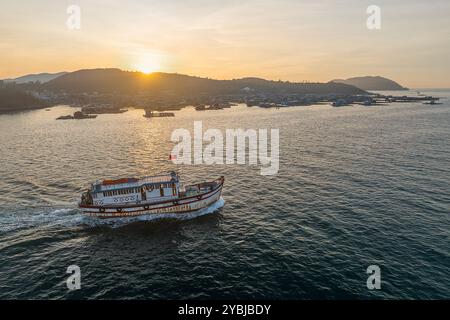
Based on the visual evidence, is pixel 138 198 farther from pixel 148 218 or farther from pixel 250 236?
pixel 250 236

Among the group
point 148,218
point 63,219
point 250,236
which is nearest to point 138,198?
point 148,218

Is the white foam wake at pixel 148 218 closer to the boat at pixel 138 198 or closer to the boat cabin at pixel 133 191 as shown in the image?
the boat at pixel 138 198

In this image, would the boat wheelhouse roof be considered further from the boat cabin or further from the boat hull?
the boat hull

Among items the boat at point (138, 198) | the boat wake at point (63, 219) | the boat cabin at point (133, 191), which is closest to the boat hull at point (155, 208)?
the boat at point (138, 198)

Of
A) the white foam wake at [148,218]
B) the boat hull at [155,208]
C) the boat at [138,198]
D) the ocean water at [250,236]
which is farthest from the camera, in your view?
the boat at [138,198]

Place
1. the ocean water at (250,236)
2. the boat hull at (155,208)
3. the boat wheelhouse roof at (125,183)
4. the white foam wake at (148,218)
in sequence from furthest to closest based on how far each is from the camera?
the boat wheelhouse roof at (125,183) < the boat hull at (155,208) < the white foam wake at (148,218) < the ocean water at (250,236)

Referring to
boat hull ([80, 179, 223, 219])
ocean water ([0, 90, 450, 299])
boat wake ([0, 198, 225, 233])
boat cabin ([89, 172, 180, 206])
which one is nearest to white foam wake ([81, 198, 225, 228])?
boat wake ([0, 198, 225, 233])

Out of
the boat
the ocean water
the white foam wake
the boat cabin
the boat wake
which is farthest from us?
the boat cabin
